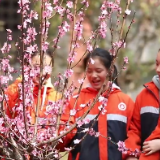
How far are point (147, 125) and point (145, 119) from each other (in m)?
0.05

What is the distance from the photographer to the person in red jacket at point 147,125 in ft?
13.3

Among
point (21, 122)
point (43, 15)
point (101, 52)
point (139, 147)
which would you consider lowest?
point (139, 147)

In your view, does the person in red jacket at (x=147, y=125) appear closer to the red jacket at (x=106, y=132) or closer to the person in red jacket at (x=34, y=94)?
the red jacket at (x=106, y=132)

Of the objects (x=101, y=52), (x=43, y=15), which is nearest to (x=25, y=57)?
(x=43, y=15)

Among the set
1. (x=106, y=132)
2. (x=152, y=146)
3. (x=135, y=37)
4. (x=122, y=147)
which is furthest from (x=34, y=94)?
(x=135, y=37)

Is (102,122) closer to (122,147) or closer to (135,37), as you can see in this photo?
(122,147)

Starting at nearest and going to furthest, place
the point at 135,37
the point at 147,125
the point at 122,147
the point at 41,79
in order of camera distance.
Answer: the point at 41,79 → the point at 122,147 → the point at 147,125 → the point at 135,37

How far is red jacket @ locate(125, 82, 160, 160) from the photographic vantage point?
4156 millimetres

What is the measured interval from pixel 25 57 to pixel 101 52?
2.97ft

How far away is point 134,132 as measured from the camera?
13.9 feet

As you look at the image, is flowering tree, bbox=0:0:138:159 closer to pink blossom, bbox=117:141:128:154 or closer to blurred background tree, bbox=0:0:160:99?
pink blossom, bbox=117:141:128:154

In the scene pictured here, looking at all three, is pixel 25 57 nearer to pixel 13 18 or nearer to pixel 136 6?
pixel 136 6

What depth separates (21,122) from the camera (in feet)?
12.4

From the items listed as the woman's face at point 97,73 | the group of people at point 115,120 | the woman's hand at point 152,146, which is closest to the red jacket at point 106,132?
the group of people at point 115,120
